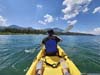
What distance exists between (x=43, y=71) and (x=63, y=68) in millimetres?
843

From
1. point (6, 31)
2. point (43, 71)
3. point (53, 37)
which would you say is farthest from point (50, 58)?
point (6, 31)

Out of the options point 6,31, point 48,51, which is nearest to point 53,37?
point 48,51

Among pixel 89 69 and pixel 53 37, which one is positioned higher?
pixel 53 37

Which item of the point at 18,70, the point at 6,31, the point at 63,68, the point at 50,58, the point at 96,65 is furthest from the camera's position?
the point at 6,31

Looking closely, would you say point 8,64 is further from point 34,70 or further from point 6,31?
point 6,31

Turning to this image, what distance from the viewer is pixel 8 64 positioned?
12.0m

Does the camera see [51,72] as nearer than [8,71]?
Yes

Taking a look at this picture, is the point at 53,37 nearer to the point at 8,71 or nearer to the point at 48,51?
the point at 48,51

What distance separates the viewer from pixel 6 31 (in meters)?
129

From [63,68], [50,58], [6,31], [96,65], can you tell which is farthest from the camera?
[6,31]

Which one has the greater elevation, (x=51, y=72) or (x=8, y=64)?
(x=51, y=72)

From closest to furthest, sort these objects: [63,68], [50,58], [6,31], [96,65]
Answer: [63,68] < [50,58] < [96,65] < [6,31]

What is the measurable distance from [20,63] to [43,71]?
17.1 ft

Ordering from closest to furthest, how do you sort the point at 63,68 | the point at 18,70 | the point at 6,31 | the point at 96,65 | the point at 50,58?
the point at 63,68, the point at 50,58, the point at 18,70, the point at 96,65, the point at 6,31
